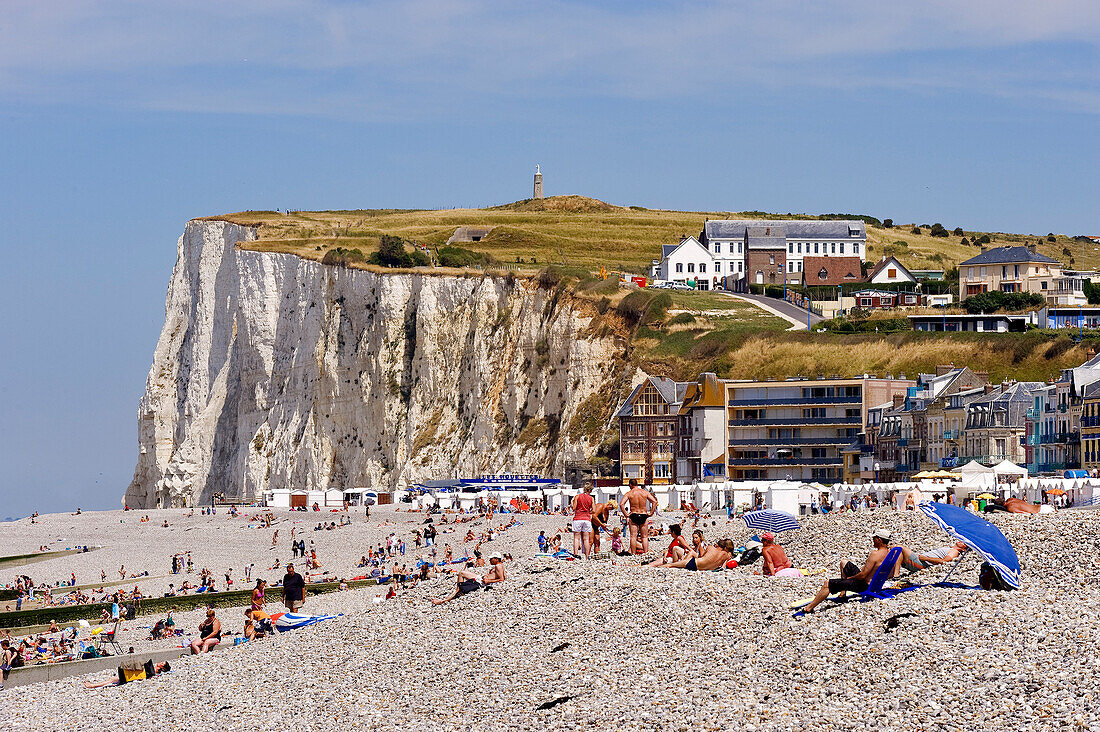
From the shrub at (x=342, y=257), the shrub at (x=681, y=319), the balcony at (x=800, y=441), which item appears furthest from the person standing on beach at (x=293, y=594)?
the shrub at (x=342, y=257)

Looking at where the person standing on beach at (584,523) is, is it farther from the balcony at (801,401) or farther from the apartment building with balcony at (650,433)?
the apartment building with balcony at (650,433)

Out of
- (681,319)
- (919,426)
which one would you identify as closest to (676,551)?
(919,426)

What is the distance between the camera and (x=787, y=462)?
200 feet

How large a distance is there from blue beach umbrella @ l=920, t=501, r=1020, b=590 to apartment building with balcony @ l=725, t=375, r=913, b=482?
44.9 metres

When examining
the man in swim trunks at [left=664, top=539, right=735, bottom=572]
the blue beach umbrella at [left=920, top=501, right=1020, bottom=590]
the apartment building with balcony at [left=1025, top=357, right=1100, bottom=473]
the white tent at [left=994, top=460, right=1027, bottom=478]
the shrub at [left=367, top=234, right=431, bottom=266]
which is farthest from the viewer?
the shrub at [left=367, top=234, right=431, bottom=266]

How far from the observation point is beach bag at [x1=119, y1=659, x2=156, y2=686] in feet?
67.1

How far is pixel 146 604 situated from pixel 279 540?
16007 millimetres

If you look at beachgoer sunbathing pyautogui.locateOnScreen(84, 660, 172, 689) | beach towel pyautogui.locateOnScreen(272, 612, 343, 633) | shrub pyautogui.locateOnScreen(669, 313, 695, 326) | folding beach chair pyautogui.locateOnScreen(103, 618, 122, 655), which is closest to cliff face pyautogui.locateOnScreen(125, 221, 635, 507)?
shrub pyautogui.locateOnScreen(669, 313, 695, 326)

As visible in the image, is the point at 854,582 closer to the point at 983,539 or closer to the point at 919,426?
the point at 983,539

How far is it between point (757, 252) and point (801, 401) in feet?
96.2

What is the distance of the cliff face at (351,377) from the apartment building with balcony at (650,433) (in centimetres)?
340

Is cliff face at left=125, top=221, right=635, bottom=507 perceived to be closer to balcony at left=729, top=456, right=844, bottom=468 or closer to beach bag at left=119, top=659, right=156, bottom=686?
balcony at left=729, top=456, right=844, bottom=468

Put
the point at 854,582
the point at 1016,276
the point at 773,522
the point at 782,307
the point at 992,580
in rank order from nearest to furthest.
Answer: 1. the point at 992,580
2. the point at 854,582
3. the point at 773,522
4. the point at 1016,276
5. the point at 782,307

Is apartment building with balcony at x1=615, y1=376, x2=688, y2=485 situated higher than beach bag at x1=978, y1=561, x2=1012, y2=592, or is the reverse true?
apartment building with balcony at x1=615, y1=376, x2=688, y2=485
